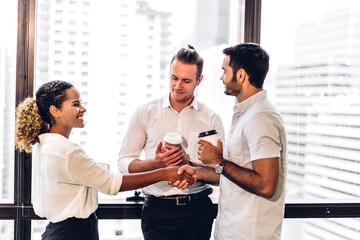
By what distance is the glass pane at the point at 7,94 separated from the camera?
214 cm

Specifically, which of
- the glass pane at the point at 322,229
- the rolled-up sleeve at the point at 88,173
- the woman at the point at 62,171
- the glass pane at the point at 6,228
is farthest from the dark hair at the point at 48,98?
the glass pane at the point at 322,229

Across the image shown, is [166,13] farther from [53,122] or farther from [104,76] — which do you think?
[53,122]

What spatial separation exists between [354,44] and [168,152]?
5.14 feet

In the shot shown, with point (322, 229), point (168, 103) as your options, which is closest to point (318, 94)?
point (322, 229)

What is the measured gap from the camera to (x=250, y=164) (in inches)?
61.5

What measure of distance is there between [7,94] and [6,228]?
800 millimetres

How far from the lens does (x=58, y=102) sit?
1.62 meters

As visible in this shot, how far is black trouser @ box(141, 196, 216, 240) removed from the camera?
184cm

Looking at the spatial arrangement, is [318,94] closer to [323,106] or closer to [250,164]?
[323,106]

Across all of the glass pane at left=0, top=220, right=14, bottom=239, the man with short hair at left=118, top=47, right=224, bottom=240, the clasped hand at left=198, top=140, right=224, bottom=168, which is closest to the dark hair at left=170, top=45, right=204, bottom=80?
the man with short hair at left=118, top=47, right=224, bottom=240

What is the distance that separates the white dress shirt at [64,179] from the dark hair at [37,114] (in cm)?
5

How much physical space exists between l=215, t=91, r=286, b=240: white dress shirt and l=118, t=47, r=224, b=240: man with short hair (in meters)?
0.26

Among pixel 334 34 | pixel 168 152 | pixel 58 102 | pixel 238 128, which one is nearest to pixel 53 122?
pixel 58 102

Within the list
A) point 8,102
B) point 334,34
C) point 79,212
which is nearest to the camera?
point 79,212
